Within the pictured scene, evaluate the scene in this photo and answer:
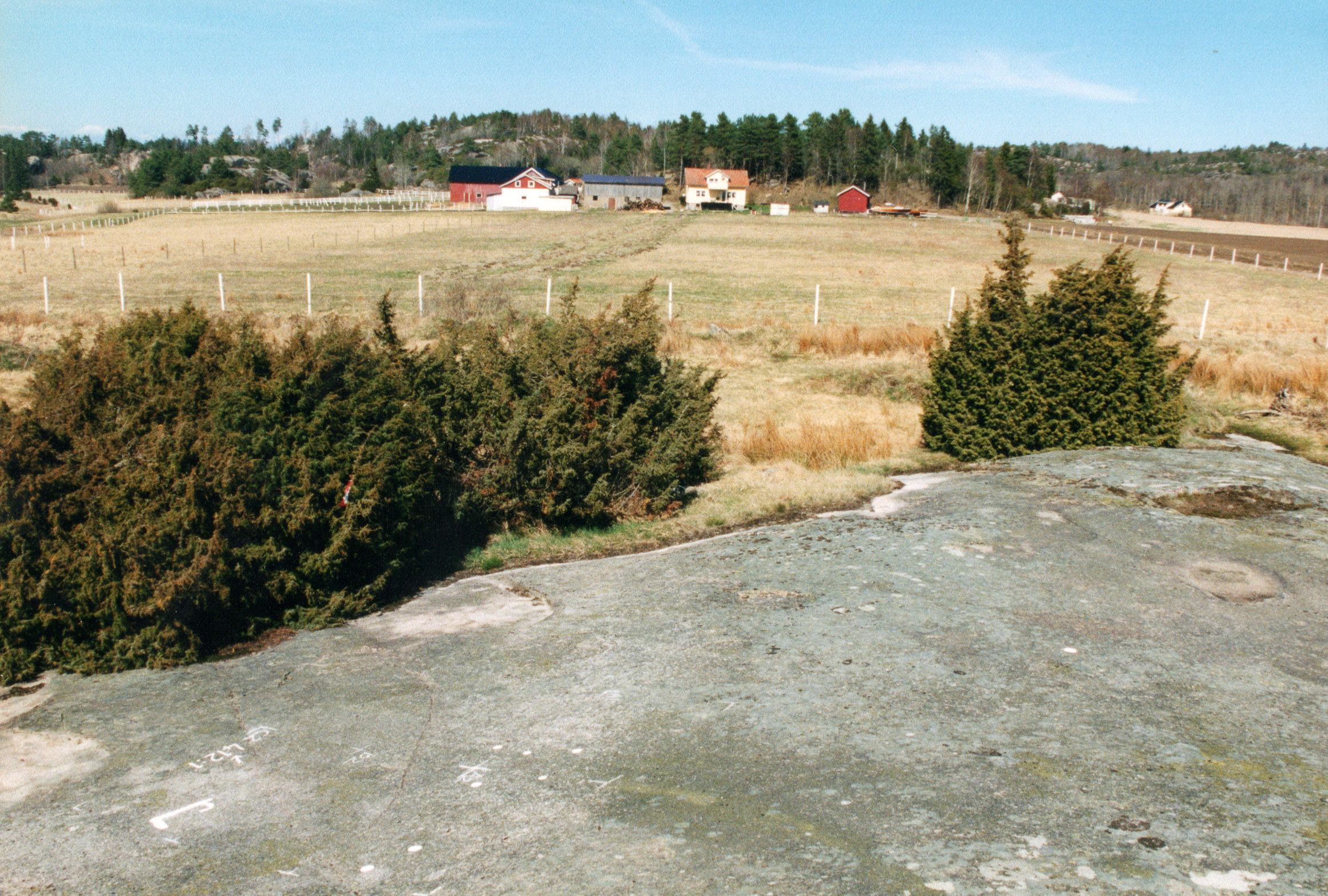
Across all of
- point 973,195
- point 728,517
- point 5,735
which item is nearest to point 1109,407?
point 728,517

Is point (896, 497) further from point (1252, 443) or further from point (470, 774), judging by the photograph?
point (1252, 443)

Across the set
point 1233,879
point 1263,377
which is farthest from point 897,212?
point 1233,879

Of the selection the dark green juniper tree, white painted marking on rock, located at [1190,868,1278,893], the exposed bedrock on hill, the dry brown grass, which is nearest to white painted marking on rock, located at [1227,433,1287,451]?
the dark green juniper tree

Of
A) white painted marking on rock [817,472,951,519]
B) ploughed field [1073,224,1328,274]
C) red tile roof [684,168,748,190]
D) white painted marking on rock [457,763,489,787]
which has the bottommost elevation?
white painted marking on rock [457,763,489,787]

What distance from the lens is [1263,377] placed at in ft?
61.4

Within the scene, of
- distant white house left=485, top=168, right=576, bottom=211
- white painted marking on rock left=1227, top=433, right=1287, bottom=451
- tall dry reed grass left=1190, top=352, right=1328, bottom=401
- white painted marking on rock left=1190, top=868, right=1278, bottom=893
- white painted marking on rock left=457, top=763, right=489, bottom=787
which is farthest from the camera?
distant white house left=485, top=168, right=576, bottom=211

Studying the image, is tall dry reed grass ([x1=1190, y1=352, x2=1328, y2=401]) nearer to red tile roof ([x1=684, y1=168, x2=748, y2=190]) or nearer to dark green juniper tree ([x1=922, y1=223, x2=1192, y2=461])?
dark green juniper tree ([x1=922, y1=223, x2=1192, y2=461])

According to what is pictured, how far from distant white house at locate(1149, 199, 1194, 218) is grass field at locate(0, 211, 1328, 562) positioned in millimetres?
94100

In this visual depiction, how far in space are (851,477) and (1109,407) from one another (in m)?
3.78

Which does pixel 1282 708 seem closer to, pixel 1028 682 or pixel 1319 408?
pixel 1028 682

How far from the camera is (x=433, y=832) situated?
4.21 meters

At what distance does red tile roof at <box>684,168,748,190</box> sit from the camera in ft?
378

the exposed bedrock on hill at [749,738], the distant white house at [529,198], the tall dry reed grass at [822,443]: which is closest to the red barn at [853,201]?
the distant white house at [529,198]

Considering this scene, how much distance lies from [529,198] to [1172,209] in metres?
118
